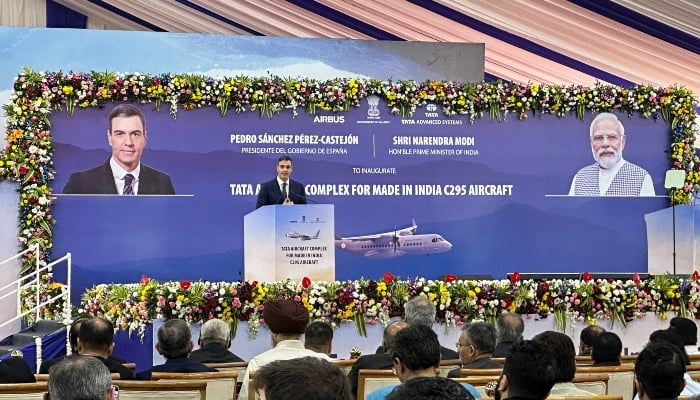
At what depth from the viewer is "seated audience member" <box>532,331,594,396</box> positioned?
139 inches

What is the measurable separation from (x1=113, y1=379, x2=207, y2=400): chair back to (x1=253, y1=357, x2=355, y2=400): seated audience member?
7.30 feet

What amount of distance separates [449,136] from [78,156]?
3732 millimetres

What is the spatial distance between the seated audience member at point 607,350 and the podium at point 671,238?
536 cm

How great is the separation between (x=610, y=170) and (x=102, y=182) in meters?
5.16

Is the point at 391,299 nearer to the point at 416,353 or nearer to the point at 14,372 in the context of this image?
the point at 14,372

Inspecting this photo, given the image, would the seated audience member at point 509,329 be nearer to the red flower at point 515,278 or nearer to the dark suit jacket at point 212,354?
the dark suit jacket at point 212,354

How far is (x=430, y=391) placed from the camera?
87.1 inches

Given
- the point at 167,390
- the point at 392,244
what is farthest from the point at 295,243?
the point at 167,390

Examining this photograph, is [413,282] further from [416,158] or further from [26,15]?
[26,15]

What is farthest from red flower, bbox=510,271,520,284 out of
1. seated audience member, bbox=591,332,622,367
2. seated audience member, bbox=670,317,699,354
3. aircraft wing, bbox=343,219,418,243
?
seated audience member, bbox=591,332,622,367

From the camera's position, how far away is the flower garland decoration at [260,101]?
9.95 m

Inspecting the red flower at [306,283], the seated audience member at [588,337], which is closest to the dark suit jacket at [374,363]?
the seated audience member at [588,337]

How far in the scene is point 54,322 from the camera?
9234mm

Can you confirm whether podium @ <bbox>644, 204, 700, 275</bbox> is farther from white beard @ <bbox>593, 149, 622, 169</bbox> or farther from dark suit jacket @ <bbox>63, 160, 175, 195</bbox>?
dark suit jacket @ <bbox>63, 160, 175, 195</bbox>
